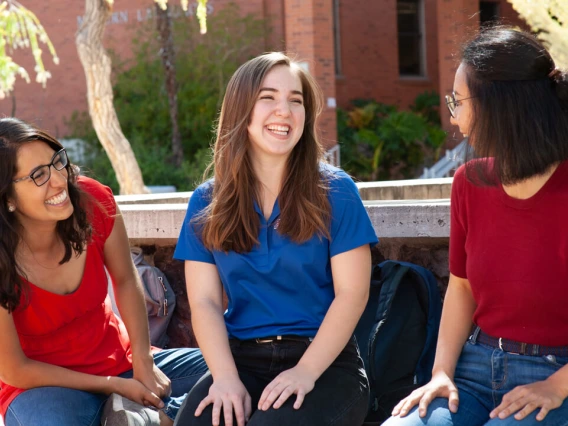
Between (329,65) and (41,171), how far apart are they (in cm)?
1329

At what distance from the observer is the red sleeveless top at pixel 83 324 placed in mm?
3050

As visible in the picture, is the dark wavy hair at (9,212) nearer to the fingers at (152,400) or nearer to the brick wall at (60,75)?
the fingers at (152,400)

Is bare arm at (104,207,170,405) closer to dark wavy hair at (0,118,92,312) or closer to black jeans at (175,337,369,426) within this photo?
dark wavy hair at (0,118,92,312)

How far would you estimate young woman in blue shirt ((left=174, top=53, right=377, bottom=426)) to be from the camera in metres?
2.80

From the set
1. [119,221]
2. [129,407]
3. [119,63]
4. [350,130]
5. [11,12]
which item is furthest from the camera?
[119,63]

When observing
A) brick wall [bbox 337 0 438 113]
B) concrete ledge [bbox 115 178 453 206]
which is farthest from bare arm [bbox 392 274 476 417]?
brick wall [bbox 337 0 438 113]

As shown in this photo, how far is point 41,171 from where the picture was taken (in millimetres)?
3008

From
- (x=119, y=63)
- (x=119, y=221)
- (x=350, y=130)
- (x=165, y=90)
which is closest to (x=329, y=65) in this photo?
(x=350, y=130)

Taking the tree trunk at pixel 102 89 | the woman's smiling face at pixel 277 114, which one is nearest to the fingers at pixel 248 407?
the woman's smiling face at pixel 277 114

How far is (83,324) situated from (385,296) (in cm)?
117

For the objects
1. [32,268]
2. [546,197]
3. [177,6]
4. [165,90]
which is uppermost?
[177,6]

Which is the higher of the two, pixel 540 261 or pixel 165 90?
pixel 165 90

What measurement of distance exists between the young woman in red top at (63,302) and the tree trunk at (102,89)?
25.2 feet

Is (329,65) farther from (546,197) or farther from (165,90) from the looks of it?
(546,197)
